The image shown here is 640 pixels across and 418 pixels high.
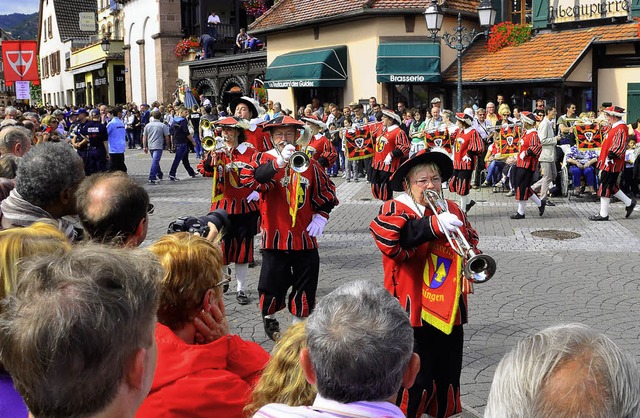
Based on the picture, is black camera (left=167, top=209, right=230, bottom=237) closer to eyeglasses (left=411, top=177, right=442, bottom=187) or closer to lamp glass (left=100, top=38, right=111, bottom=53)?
eyeglasses (left=411, top=177, right=442, bottom=187)

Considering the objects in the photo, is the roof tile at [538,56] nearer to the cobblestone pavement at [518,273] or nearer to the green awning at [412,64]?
the green awning at [412,64]

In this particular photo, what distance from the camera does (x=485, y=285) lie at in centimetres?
788

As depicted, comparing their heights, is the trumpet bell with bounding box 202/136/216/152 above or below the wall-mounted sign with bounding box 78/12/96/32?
below

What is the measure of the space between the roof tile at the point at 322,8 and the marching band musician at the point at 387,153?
391 inches

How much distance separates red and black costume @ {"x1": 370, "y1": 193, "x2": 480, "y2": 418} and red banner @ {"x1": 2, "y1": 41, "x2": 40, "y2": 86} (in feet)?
59.2

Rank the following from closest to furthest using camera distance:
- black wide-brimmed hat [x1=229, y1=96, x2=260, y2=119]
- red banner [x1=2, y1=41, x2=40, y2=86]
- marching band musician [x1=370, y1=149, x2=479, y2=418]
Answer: marching band musician [x1=370, y1=149, x2=479, y2=418], black wide-brimmed hat [x1=229, y1=96, x2=260, y2=119], red banner [x1=2, y1=41, x2=40, y2=86]

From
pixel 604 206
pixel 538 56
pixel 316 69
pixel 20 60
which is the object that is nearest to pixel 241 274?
pixel 604 206

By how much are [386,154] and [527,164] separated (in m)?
2.37

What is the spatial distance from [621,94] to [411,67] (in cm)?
607

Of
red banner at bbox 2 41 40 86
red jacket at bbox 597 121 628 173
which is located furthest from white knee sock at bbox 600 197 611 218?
red banner at bbox 2 41 40 86

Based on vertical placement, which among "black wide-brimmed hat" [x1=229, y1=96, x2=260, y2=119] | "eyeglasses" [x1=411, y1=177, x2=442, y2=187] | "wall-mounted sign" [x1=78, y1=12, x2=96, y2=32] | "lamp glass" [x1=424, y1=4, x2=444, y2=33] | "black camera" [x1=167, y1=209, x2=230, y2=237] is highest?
"wall-mounted sign" [x1=78, y1=12, x2=96, y2=32]

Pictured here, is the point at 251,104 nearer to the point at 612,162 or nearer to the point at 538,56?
the point at 612,162

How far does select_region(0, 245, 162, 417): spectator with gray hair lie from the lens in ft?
5.35

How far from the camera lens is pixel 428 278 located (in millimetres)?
4469
